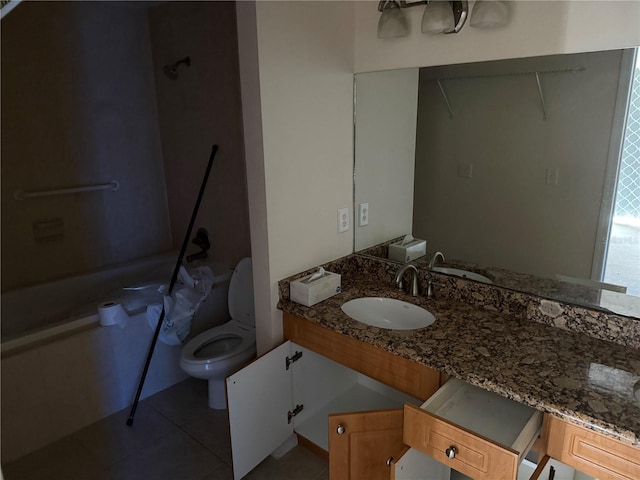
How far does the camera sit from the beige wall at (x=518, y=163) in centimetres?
142

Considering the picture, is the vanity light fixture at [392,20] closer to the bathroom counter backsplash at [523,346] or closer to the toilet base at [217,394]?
the bathroom counter backsplash at [523,346]

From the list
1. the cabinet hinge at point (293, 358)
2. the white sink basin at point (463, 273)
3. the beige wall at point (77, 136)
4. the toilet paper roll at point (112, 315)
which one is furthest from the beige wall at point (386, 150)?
the beige wall at point (77, 136)

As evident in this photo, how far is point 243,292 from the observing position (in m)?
2.43

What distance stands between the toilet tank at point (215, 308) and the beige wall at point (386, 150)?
3.31 ft

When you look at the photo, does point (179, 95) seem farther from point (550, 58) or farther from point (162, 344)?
point (550, 58)

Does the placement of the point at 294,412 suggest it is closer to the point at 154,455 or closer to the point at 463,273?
the point at 154,455

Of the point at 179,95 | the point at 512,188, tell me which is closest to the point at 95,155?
the point at 179,95

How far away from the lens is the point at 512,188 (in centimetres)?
162

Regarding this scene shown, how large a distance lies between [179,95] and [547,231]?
2.40 metres

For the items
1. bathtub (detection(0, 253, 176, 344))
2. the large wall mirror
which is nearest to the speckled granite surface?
the large wall mirror

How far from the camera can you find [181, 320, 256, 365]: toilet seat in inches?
83.1

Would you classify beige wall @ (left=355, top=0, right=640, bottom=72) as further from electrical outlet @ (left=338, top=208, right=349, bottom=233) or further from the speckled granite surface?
the speckled granite surface

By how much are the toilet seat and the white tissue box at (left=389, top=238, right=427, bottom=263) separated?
0.86m

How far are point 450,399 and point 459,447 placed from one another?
21 cm
